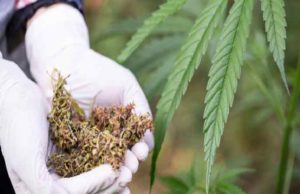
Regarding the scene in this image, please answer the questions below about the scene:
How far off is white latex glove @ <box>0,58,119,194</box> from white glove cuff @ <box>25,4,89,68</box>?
0.55 feet

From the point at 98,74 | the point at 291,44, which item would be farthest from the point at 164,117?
the point at 291,44

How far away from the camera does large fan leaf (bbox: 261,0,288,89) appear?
1044 millimetres

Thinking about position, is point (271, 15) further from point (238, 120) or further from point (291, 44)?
point (238, 120)

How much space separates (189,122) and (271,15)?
194 centimetres

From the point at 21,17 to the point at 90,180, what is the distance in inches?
17.8

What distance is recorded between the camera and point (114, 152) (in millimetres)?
1122

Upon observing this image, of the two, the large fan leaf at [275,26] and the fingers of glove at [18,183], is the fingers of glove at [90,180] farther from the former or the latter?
the large fan leaf at [275,26]

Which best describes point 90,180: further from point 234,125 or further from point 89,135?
point 234,125

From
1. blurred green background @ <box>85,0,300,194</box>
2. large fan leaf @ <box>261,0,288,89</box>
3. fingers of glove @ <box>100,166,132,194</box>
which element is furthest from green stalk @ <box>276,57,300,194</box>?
blurred green background @ <box>85,0,300,194</box>

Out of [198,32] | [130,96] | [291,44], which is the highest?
[198,32]

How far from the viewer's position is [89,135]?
1.14 metres

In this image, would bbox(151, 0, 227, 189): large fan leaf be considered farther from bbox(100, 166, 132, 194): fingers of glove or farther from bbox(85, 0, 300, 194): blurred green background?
bbox(85, 0, 300, 194): blurred green background

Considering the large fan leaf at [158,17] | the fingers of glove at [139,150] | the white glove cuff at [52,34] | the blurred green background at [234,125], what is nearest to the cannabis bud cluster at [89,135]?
the fingers of glove at [139,150]

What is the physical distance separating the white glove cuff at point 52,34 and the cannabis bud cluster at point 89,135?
0.22 meters
